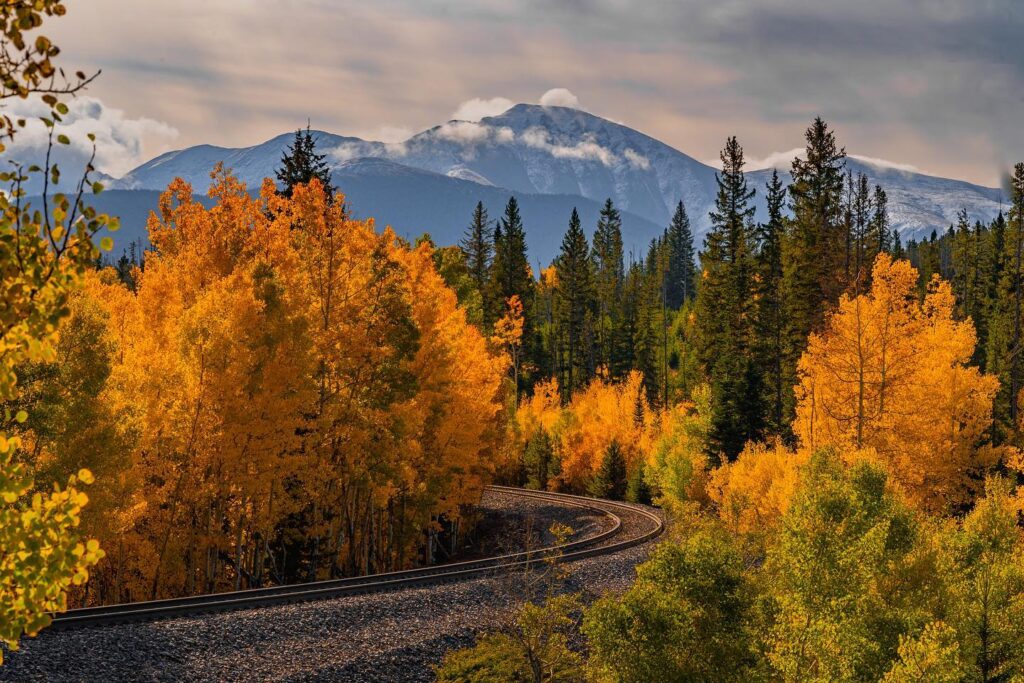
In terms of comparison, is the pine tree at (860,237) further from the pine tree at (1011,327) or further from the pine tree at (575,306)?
the pine tree at (575,306)

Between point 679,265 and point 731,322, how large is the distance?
95.7 meters

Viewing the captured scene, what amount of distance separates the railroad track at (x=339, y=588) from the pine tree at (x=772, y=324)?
16.4 m

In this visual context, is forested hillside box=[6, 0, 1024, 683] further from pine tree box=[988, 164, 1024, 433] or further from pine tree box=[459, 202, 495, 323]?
pine tree box=[459, 202, 495, 323]

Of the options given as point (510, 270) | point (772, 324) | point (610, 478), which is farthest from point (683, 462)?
point (510, 270)

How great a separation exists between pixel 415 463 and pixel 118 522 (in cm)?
1350

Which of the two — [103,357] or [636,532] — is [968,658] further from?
[103,357]

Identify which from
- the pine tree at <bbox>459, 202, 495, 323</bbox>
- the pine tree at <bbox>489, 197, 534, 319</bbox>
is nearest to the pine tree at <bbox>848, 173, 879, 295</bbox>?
the pine tree at <bbox>489, 197, 534, 319</bbox>

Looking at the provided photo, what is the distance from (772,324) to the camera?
179ft

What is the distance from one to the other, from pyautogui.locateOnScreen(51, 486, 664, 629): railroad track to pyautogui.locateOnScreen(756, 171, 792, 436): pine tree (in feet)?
53.8

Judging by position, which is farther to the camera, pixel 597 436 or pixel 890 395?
pixel 597 436

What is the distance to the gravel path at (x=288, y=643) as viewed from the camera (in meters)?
15.7

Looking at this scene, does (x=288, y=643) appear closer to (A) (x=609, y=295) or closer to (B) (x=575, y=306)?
(B) (x=575, y=306)

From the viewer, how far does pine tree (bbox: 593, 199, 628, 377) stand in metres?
91.9

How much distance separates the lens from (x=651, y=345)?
90.5 meters
